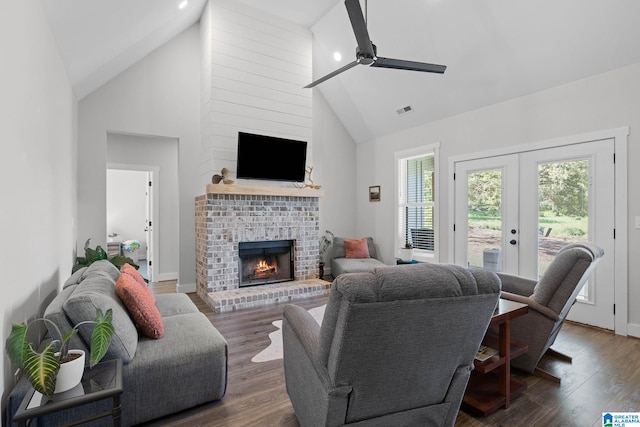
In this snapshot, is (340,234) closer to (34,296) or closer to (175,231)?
(175,231)

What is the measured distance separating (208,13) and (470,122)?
4.06 meters

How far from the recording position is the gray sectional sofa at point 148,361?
1.75m

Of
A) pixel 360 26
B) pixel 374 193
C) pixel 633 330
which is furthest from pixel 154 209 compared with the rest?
pixel 633 330

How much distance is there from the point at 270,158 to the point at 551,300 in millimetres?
3760

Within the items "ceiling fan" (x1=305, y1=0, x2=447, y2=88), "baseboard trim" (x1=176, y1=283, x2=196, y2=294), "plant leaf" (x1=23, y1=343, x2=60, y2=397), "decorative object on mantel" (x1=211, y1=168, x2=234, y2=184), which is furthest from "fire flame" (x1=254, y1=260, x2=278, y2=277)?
"plant leaf" (x1=23, y1=343, x2=60, y2=397)

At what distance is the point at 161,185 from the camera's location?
6.08m

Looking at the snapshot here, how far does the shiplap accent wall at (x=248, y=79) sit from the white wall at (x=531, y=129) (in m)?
1.75

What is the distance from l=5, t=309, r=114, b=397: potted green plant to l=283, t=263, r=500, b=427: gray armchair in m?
0.96

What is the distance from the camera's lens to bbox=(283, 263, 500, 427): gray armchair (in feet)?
3.90

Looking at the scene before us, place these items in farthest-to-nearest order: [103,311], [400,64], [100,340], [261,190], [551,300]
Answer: [261,190]
[400,64]
[551,300]
[103,311]
[100,340]

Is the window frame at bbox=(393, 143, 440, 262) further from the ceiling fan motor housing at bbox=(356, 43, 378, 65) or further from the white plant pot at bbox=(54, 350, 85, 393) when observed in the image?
the white plant pot at bbox=(54, 350, 85, 393)

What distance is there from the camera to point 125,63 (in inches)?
174

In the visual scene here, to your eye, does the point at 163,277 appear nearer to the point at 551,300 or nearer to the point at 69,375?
the point at 69,375

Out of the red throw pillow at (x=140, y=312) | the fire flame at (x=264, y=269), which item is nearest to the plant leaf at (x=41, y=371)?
the red throw pillow at (x=140, y=312)
